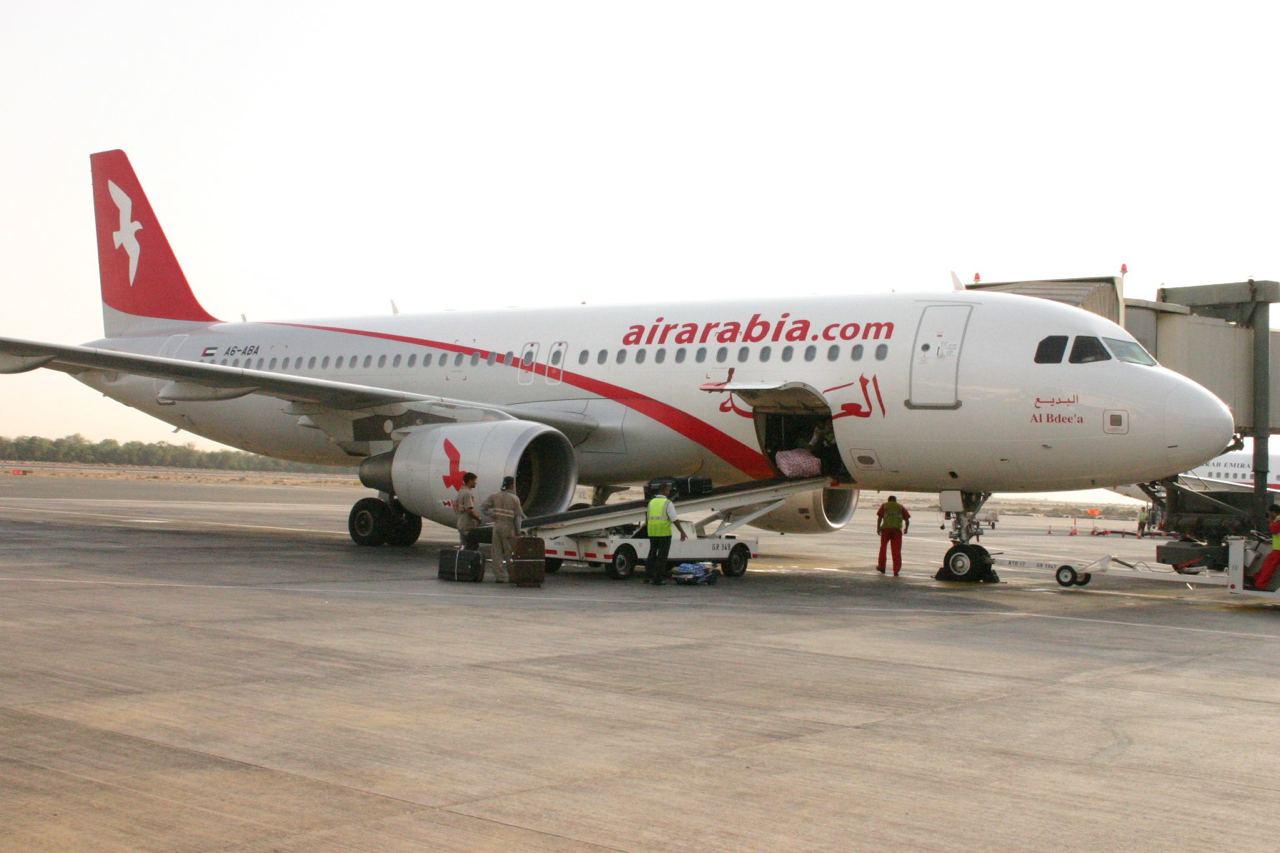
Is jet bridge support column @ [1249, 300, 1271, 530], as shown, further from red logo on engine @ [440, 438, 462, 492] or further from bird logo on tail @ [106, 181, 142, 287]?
bird logo on tail @ [106, 181, 142, 287]

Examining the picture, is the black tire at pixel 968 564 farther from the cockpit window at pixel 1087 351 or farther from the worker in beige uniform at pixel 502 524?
the worker in beige uniform at pixel 502 524

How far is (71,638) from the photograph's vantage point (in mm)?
9562

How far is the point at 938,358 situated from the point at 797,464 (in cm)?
247

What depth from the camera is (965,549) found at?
58.4 feet

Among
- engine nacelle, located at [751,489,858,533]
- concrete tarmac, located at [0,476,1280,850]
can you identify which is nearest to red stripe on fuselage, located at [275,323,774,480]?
engine nacelle, located at [751,489,858,533]

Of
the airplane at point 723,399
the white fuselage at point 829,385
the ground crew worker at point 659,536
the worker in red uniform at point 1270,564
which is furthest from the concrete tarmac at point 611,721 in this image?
the airplane at point 723,399

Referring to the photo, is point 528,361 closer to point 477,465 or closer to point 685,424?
point 685,424

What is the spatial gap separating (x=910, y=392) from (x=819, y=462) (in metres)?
1.98

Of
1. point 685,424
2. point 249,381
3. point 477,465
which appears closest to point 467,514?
point 477,465

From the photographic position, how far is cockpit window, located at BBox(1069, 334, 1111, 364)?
16.0 m

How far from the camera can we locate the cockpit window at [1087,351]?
1603 centimetres

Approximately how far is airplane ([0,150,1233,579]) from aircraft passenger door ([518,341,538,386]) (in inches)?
1.4

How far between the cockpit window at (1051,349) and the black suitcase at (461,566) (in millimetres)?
7150

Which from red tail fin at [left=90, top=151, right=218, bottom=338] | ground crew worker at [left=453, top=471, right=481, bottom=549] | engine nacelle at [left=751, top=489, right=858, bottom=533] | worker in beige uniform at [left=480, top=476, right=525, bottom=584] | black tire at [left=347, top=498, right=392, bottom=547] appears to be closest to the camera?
worker in beige uniform at [left=480, top=476, right=525, bottom=584]
